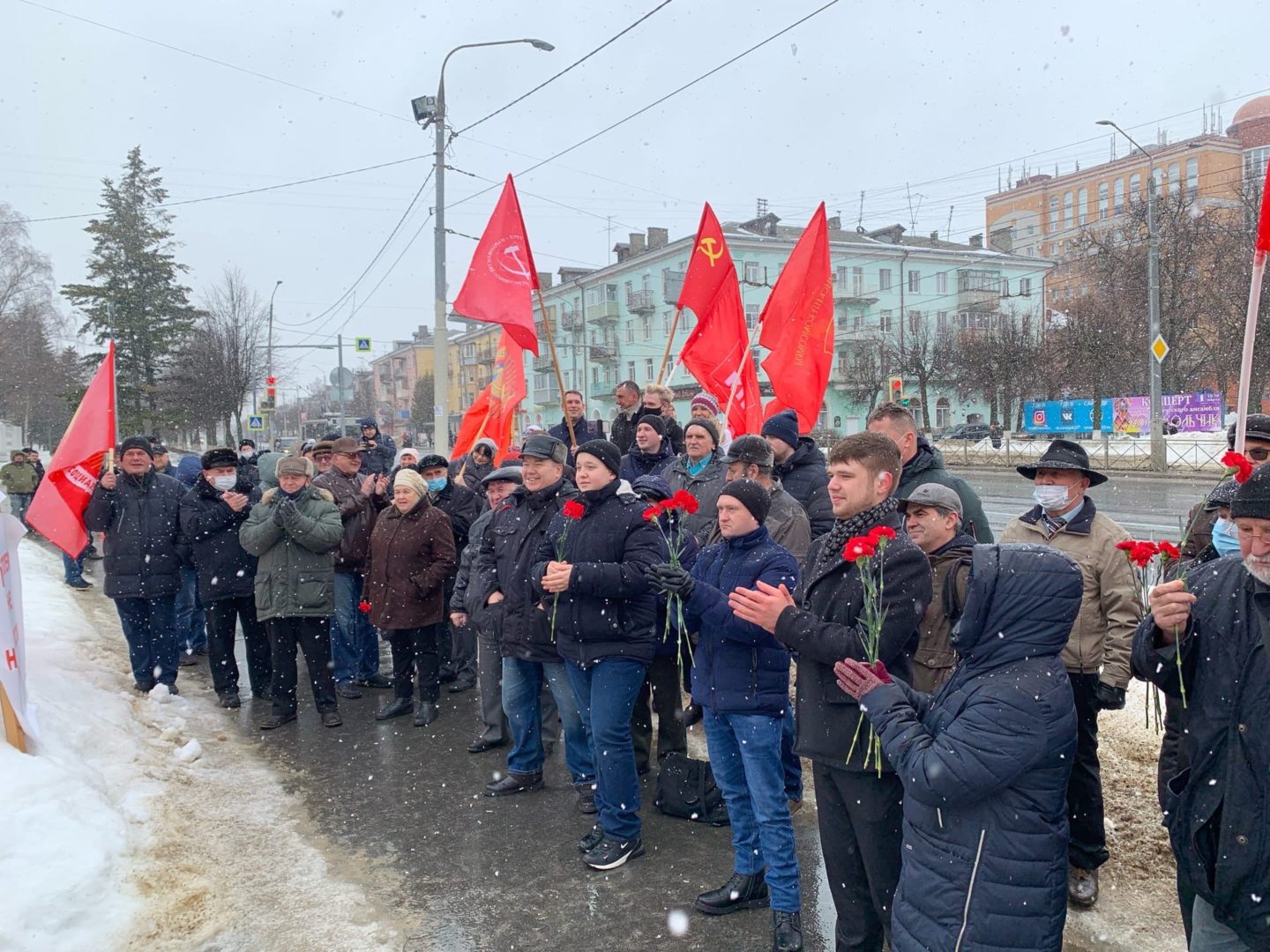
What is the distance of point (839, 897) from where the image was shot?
3396 millimetres

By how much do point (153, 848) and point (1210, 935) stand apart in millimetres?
4485

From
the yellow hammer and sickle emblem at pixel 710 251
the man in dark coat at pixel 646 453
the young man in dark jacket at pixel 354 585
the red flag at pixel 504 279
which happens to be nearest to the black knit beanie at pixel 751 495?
the man in dark coat at pixel 646 453

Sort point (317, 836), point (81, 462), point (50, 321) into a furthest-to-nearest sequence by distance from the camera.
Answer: point (50, 321) → point (81, 462) → point (317, 836)

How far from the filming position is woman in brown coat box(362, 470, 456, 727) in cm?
675

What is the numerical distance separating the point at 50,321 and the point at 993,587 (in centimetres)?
5922

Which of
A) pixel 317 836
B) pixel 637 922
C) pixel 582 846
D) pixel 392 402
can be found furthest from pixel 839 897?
pixel 392 402

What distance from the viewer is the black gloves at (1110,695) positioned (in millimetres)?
3707

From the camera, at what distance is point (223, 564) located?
23.5 ft

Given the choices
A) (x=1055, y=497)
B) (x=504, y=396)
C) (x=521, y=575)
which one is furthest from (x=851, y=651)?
(x=504, y=396)

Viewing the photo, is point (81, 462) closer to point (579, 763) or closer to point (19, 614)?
point (19, 614)

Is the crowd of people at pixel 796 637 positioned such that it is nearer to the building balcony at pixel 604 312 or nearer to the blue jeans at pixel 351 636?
the blue jeans at pixel 351 636

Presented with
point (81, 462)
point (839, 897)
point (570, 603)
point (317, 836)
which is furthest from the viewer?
point (81, 462)

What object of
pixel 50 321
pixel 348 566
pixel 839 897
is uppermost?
pixel 50 321

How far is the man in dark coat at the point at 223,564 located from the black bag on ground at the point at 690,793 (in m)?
3.86
